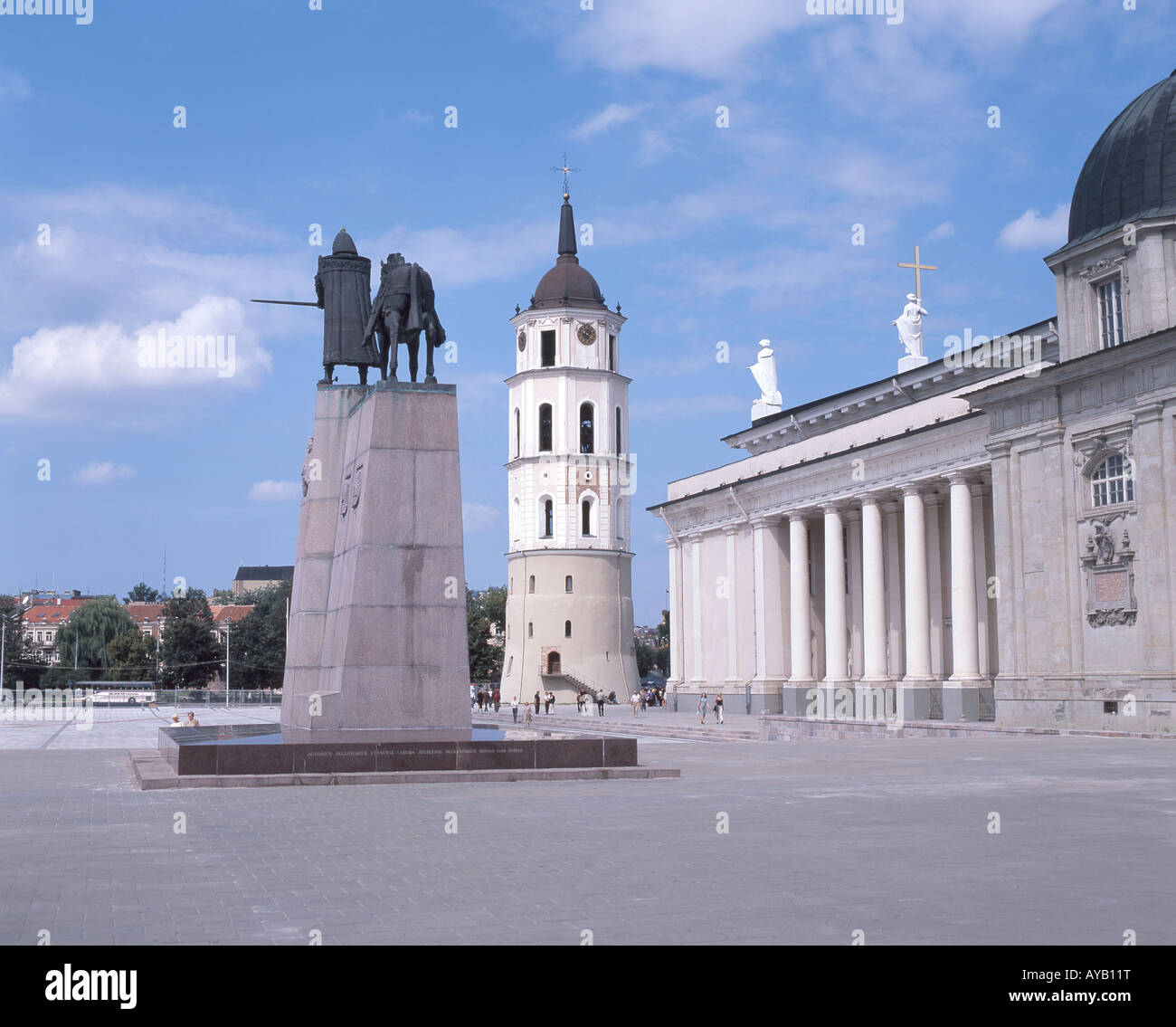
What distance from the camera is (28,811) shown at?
681 inches

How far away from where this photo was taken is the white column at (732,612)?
225ft

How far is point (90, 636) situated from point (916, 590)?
105 meters

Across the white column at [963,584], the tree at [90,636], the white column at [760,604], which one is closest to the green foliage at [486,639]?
the tree at [90,636]

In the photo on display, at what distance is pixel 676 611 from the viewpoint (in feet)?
245

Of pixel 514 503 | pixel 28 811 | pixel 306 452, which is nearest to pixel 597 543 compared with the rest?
pixel 514 503

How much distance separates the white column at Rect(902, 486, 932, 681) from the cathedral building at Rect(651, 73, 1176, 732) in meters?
0.10

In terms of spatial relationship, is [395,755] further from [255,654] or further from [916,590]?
[255,654]

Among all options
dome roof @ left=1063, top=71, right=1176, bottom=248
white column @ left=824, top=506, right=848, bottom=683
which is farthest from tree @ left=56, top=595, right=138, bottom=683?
dome roof @ left=1063, top=71, right=1176, bottom=248

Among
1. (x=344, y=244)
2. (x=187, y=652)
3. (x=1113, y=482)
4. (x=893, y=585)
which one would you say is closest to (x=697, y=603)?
(x=893, y=585)

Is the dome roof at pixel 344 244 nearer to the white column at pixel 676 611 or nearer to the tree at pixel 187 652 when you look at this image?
the white column at pixel 676 611

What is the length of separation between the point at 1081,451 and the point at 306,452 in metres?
23.5

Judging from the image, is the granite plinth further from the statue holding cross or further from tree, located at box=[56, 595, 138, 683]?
tree, located at box=[56, 595, 138, 683]

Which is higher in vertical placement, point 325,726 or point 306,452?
point 306,452

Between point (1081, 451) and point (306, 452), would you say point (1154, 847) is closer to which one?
point (306, 452)
